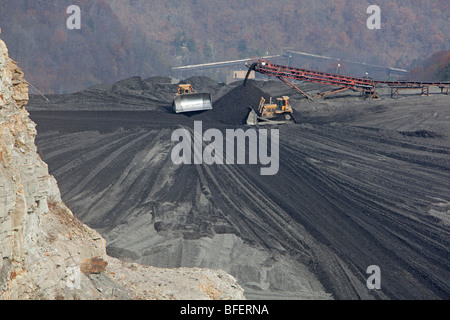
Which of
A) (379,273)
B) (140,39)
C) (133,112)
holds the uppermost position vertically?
(140,39)

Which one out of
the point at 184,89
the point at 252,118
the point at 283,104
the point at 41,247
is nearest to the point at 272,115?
the point at 283,104

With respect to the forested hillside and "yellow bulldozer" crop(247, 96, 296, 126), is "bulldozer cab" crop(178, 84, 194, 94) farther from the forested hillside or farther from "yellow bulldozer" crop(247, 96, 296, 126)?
the forested hillside

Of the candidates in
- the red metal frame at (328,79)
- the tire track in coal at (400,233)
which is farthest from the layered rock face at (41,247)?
the red metal frame at (328,79)

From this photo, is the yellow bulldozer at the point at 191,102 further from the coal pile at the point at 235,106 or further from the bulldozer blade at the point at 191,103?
the coal pile at the point at 235,106

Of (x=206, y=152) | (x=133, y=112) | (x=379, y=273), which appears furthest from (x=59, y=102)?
(x=379, y=273)

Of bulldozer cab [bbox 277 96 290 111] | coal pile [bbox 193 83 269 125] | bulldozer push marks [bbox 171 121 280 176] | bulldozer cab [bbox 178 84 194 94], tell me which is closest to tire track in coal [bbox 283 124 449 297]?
bulldozer push marks [bbox 171 121 280 176]
